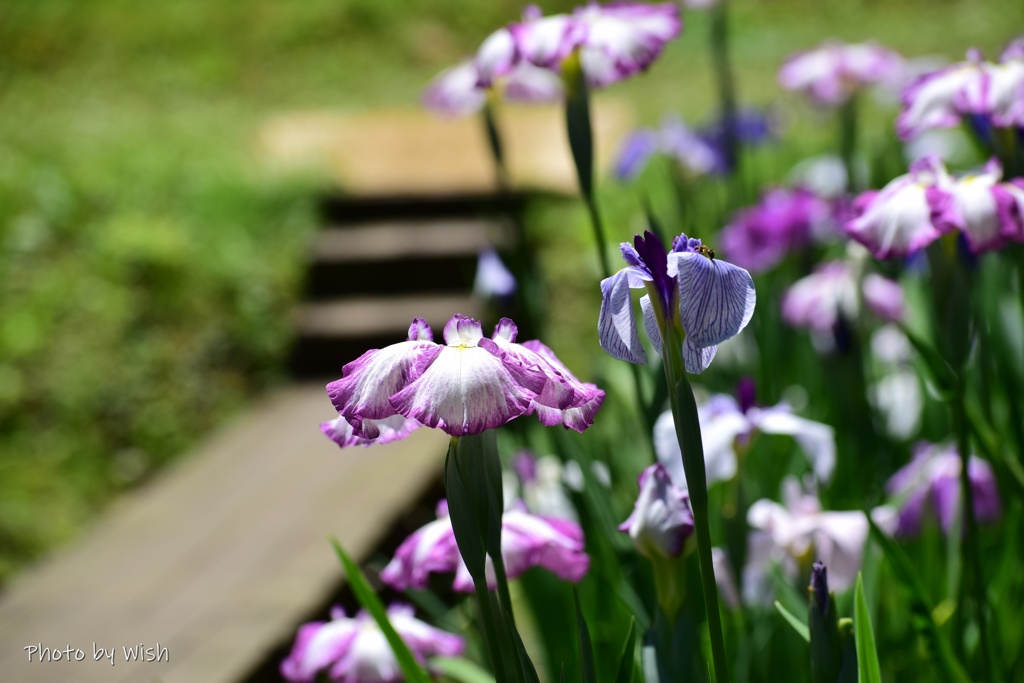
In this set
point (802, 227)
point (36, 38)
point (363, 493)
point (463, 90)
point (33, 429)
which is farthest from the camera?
point (36, 38)

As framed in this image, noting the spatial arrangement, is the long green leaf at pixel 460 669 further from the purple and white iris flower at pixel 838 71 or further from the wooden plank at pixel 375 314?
the wooden plank at pixel 375 314

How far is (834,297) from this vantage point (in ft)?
5.55

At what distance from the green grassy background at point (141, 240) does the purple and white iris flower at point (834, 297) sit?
151cm

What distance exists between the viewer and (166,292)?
11.1ft

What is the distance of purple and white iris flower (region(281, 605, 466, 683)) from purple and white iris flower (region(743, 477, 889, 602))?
1.24 ft

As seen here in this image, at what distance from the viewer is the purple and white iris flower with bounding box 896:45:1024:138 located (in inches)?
44.1

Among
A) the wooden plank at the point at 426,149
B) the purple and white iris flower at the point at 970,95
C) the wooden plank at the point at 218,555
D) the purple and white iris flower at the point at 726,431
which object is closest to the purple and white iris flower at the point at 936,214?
the purple and white iris flower at the point at 970,95

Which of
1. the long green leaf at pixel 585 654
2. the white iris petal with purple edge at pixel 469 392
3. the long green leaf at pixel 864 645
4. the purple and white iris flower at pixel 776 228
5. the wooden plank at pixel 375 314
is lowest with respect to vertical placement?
the wooden plank at pixel 375 314

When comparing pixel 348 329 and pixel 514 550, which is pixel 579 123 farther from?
pixel 348 329

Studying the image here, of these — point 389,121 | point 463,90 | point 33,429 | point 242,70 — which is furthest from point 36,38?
point 463,90

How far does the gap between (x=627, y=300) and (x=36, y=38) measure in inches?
267

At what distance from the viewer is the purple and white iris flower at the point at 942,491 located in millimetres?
1358

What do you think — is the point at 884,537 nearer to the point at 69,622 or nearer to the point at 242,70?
the point at 69,622

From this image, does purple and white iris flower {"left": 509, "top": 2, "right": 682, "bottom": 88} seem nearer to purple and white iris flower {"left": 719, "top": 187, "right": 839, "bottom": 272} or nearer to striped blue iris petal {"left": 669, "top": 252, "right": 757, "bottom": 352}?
striped blue iris petal {"left": 669, "top": 252, "right": 757, "bottom": 352}
